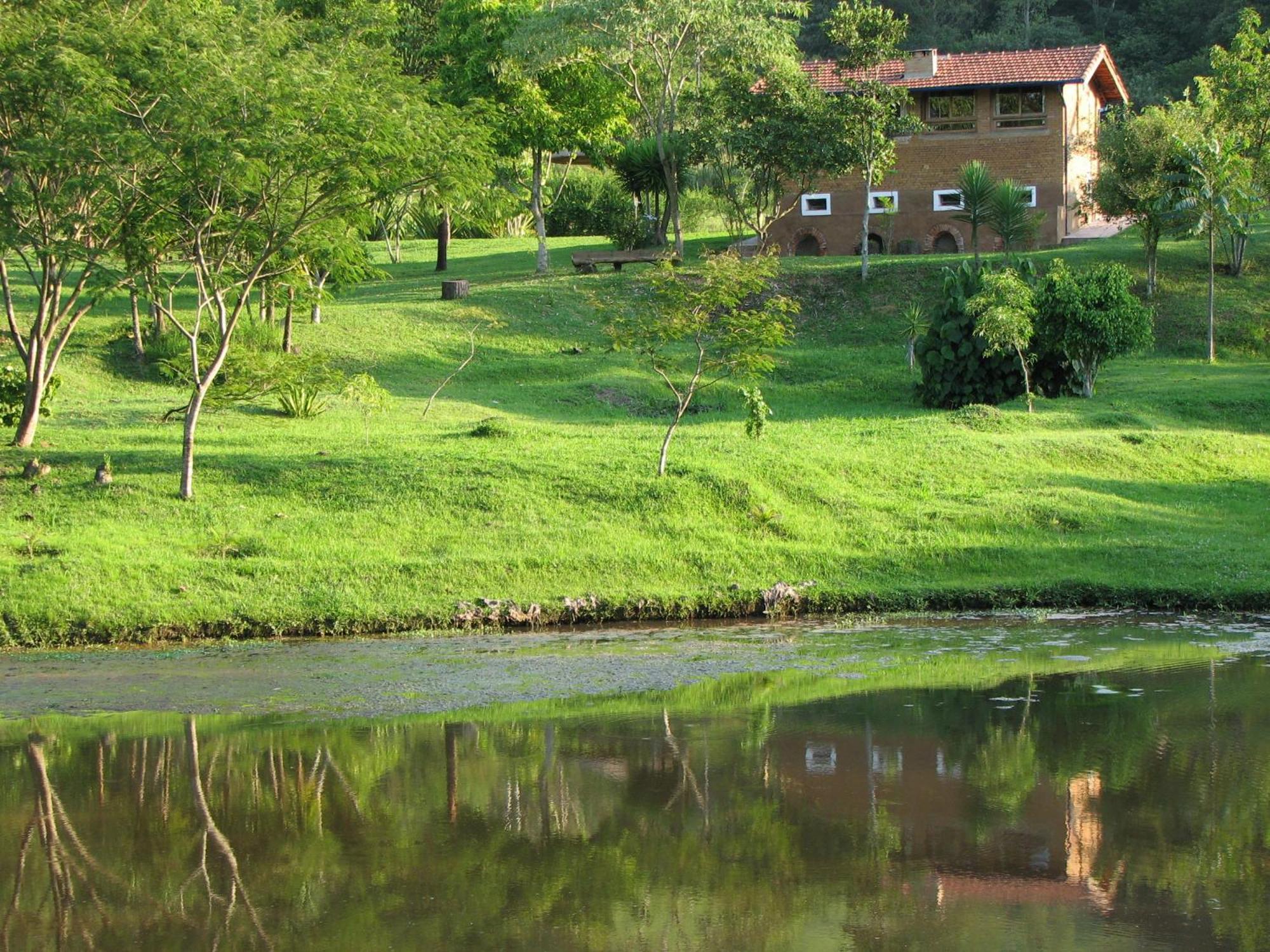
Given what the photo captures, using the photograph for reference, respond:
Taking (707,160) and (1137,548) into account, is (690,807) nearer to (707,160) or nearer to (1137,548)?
(1137,548)

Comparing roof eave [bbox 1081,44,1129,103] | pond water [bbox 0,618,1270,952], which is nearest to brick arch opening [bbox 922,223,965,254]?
roof eave [bbox 1081,44,1129,103]

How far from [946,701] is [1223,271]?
29516 millimetres

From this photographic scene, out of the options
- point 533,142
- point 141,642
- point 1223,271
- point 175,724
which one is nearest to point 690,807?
point 175,724

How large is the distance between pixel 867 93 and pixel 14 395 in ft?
77.4

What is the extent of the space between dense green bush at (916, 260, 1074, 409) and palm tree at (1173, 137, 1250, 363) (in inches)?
247

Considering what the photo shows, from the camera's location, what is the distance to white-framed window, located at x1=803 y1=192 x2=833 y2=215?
144ft

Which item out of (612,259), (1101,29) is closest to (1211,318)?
(612,259)

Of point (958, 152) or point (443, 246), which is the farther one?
point (443, 246)

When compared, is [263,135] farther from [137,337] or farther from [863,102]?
[863,102]

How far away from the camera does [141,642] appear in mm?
15289

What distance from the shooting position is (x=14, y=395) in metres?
21.3

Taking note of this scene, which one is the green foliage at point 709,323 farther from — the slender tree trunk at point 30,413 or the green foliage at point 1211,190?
the green foliage at point 1211,190

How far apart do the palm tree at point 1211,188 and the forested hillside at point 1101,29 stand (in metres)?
28.0

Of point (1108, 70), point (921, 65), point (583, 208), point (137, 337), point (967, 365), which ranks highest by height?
point (1108, 70)
